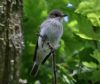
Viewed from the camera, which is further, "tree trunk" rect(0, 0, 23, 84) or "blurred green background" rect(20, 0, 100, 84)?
"blurred green background" rect(20, 0, 100, 84)

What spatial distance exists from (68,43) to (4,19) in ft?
2.48

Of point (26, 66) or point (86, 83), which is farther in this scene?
point (26, 66)

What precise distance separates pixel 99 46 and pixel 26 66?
1.71 feet

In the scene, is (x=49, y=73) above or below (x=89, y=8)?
below

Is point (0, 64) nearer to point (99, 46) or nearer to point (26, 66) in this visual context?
point (99, 46)

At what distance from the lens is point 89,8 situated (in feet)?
4.34

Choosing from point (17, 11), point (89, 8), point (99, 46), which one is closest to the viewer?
point (89, 8)

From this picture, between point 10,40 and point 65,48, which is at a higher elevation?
point 10,40

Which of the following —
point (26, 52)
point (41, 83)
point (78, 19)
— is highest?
point (78, 19)

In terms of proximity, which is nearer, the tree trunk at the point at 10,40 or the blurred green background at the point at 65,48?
the tree trunk at the point at 10,40

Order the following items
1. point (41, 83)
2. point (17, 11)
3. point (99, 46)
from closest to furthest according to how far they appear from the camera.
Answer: point (17, 11) → point (99, 46) → point (41, 83)

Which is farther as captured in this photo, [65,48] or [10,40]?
[65,48]

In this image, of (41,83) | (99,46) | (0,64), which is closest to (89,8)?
(0,64)

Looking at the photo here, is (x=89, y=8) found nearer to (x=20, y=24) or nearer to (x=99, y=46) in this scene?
(x=20, y=24)
